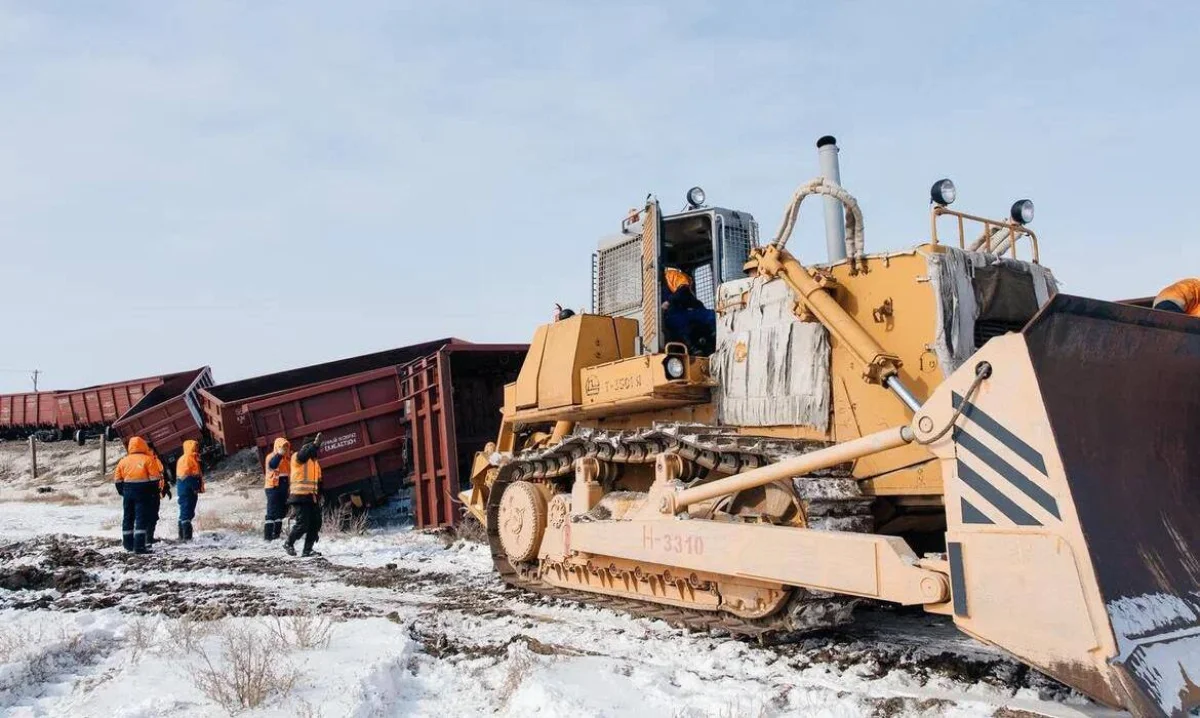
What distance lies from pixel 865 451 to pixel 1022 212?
2.77 meters

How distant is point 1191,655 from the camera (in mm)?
3520

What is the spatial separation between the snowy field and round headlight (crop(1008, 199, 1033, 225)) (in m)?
2.74

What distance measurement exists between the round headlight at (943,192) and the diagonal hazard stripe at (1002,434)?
199 centimetres

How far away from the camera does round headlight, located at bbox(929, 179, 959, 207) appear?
542 cm

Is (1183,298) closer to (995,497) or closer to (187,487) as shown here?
(995,497)

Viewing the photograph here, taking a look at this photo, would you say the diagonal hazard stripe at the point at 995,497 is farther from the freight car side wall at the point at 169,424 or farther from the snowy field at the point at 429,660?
the freight car side wall at the point at 169,424

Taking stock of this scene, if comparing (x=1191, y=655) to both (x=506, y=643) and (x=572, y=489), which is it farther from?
(x=572, y=489)

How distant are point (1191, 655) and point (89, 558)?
407 inches

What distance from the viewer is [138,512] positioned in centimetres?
1127

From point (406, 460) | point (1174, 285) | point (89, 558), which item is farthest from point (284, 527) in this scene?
point (1174, 285)

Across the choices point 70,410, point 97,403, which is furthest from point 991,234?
point 70,410

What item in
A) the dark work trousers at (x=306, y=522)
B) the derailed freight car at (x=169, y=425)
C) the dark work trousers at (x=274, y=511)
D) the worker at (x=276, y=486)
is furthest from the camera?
Result: the derailed freight car at (x=169, y=425)

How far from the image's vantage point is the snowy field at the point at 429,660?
3.89m

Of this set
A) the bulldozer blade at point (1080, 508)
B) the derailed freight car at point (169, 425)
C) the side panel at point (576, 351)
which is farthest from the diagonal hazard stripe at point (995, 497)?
the derailed freight car at point (169, 425)
